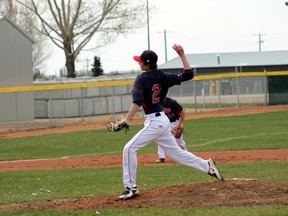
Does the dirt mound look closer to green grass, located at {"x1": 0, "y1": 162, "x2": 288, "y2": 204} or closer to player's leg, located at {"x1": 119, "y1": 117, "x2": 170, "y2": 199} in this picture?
player's leg, located at {"x1": 119, "y1": 117, "x2": 170, "y2": 199}

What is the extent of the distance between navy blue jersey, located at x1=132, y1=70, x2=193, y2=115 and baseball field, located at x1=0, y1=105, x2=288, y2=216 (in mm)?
1280

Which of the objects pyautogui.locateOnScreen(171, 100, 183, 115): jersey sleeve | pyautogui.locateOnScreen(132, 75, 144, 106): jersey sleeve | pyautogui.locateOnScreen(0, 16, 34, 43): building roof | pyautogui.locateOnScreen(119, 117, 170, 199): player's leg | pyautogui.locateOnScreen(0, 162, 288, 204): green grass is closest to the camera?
pyautogui.locateOnScreen(132, 75, 144, 106): jersey sleeve

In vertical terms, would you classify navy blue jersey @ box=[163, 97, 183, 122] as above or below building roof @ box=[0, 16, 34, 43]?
below

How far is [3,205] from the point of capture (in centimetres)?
984

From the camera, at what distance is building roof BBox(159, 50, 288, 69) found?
222 feet

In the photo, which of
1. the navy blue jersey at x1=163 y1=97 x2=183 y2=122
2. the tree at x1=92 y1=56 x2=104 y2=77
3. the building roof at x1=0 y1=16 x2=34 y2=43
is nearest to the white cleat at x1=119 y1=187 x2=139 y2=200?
the navy blue jersey at x1=163 y1=97 x2=183 y2=122

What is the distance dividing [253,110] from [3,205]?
90.4ft

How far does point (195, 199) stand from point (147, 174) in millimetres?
4117

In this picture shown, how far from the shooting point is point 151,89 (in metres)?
9.51

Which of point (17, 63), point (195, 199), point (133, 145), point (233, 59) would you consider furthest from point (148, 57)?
point (233, 59)

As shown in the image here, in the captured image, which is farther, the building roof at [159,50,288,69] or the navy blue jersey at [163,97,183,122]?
the building roof at [159,50,288,69]

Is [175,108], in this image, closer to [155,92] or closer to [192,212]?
[155,92]

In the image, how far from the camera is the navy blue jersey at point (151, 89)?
942 cm

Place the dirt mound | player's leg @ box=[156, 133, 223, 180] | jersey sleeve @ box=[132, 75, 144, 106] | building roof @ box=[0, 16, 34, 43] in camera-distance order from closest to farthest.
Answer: the dirt mound < jersey sleeve @ box=[132, 75, 144, 106] < player's leg @ box=[156, 133, 223, 180] < building roof @ box=[0, 16, 34, 43]
